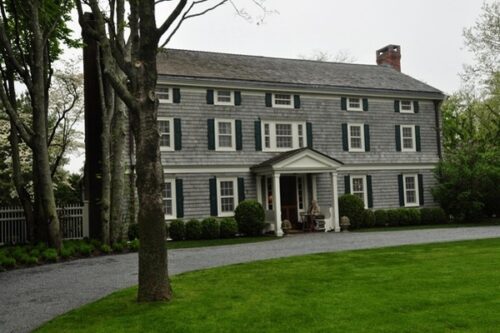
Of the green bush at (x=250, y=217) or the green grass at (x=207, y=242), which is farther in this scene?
the green bush at (x=250, y=217)

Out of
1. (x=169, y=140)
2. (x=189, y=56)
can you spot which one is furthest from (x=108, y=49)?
(x=189, y=56)

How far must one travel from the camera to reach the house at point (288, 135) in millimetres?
21172

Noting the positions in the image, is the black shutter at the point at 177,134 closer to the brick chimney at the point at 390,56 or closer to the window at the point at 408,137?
the window at the point at 408,137

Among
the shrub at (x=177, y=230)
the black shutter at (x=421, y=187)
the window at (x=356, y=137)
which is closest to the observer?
the shrub at (x=177, y=230)

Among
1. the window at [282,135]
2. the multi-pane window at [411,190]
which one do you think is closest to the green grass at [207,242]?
the window at [282,135]

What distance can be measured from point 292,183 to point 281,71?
5514 millimetres

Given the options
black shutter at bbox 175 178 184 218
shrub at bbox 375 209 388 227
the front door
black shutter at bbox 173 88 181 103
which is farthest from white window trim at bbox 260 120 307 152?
shrub at bbox 375 209 388 227

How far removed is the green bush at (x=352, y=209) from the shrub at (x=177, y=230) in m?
7.42

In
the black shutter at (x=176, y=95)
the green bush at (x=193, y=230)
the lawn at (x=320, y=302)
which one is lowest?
the lawn at (x=320, y=302)

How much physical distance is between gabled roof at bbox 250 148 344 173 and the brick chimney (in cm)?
1101

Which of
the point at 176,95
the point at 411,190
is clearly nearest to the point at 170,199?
the point at 176,95

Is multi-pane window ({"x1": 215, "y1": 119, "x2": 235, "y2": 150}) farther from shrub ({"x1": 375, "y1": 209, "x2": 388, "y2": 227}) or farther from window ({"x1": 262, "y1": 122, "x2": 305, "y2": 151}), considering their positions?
shrub ({"x1": 375, "y1": 209, "x2": 388, "y2": 227})

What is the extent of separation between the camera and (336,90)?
79.7ft

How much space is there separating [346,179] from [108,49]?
56.9 feet
